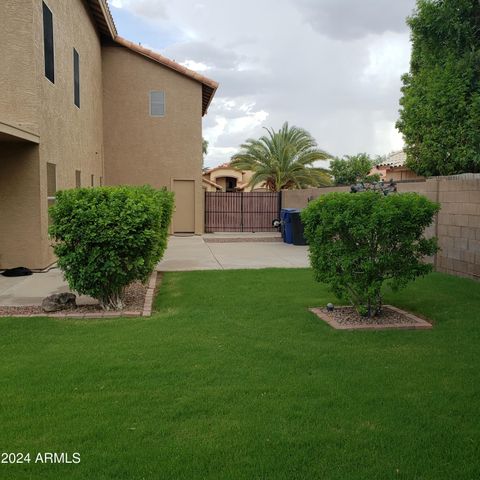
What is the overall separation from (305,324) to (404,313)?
1.56m

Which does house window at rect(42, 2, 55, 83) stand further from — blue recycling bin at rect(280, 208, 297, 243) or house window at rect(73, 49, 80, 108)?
blue recycling bin at rect(280, 208, 297, 243)

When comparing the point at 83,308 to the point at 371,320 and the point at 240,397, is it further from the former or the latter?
the point at 240,397

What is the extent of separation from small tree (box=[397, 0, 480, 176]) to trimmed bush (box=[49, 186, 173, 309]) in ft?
16.4

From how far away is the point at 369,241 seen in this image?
7.25 m

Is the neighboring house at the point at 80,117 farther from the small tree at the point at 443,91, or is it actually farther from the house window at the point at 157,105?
the small tree at the point at 443,91

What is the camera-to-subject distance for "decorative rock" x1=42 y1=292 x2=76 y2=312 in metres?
7.86

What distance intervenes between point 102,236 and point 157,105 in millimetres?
15495

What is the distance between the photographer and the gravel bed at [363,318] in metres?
7.27

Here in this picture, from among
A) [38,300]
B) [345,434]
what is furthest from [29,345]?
[345,434]

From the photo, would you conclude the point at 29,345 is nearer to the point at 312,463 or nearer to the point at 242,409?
the point at 242,409

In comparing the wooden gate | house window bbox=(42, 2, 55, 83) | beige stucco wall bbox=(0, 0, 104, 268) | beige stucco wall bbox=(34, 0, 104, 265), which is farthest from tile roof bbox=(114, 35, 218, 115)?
house window bbox=(42, 2, 55, 83)

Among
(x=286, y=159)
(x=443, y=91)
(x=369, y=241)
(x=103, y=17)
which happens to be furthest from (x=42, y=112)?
(x=286, y=159)

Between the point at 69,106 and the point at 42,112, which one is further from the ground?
the point at 69,106

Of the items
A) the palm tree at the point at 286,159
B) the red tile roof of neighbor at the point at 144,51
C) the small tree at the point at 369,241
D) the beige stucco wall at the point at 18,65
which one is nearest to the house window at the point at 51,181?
the beige stucco wall at the point at 18,65
